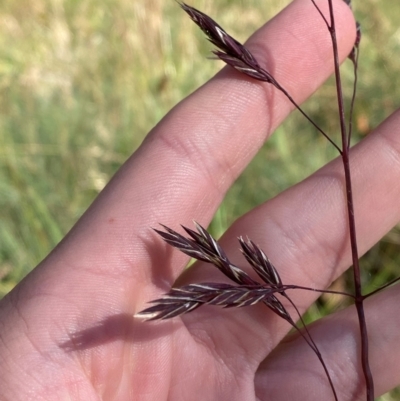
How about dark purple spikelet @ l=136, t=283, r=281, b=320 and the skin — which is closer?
dark purple spikelet @ l=136, t=283, r=281, b=320

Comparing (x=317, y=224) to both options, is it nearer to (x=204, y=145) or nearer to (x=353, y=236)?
(x=353, y=236)

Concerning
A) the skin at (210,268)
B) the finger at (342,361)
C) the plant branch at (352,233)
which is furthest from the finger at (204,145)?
the finger at (342,361)

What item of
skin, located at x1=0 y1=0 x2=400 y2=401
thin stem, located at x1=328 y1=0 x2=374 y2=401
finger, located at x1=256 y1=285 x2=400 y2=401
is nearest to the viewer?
skin, located at x1=0 y1=0 x2=400 y2=401

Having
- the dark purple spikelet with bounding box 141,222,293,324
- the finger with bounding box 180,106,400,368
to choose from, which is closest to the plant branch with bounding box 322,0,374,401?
the finger with bounding box 180,106,400,368

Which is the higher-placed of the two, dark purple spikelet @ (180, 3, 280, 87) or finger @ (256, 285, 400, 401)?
dark purple spikelet @ (180, 3, 280, 87)

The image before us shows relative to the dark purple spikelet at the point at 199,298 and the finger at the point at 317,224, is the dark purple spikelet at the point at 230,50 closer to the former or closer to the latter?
the finger at the point at 317,224

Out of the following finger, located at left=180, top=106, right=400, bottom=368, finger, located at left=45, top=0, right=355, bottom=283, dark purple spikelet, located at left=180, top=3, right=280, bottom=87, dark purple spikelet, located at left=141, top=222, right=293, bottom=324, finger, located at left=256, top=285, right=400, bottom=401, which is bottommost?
finger, located at left=256, top=285, right=400, bottom=401

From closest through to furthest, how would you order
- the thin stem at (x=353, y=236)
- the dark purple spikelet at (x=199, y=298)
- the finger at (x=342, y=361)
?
the dark purple spikelet at (x=199, y=298) < the thin stem at (x=353, y=236) < the finger at (x=342, y=361)

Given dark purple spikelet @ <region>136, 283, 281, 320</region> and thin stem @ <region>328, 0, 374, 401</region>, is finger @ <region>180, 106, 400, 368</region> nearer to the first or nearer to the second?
thin stem @ <region>328, 0, 374, 401</region>

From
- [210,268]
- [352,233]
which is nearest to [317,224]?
[352,233]
